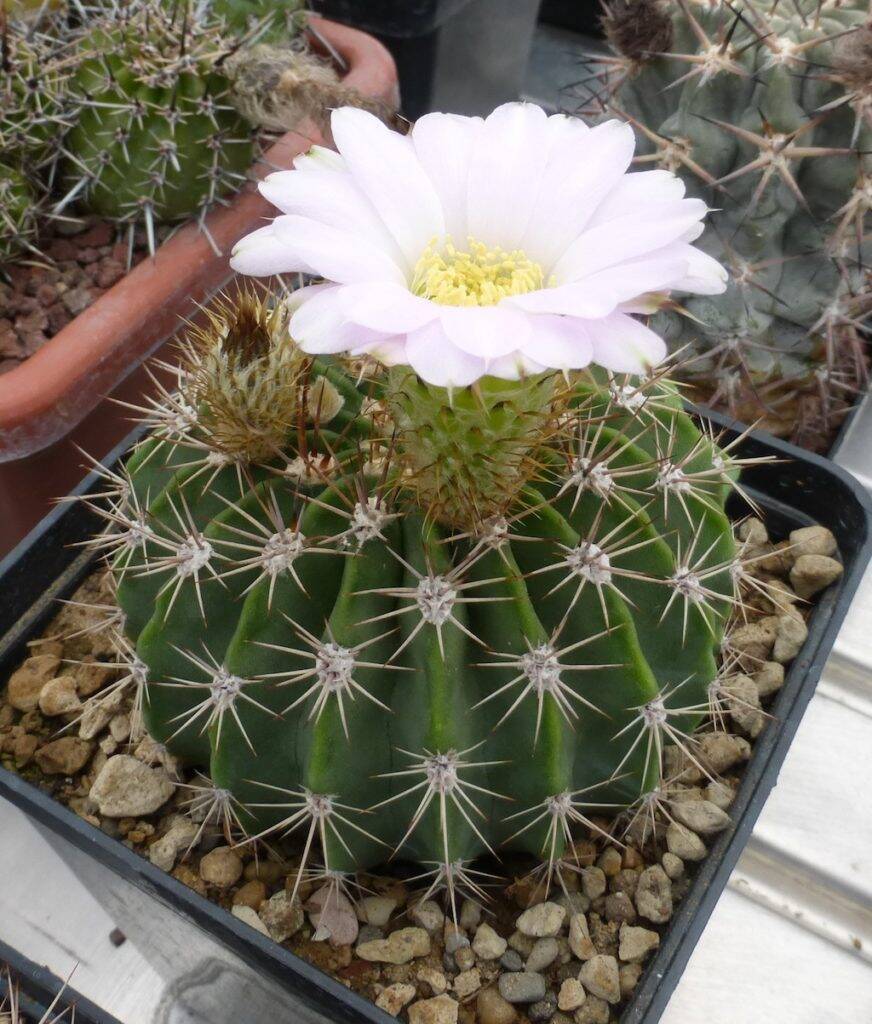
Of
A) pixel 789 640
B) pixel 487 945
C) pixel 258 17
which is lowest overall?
pixel 487 945

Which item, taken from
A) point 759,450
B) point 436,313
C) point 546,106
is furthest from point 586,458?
point 546,106

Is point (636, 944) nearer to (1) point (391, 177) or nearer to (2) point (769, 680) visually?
(2) point (769, 680)

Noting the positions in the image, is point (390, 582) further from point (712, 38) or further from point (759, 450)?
point (712, 38)

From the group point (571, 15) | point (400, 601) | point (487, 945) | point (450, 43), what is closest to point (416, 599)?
point (400, 601)

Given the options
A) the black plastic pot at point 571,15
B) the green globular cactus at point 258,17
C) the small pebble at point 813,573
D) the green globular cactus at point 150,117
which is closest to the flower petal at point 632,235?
the small pebble at point 813,573

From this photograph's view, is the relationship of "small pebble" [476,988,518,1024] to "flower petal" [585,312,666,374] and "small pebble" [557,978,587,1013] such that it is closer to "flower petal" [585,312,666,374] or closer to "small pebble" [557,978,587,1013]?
"small pebble" [557,978,587,1013]

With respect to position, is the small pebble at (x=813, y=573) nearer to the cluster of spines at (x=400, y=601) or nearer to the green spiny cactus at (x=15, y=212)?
the cluster of spines at (x=400, y=601)

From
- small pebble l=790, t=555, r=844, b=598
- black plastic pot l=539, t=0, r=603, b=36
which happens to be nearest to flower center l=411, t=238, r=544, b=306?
small pebble l=790, t=555, r=844, b=598
